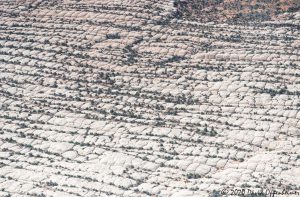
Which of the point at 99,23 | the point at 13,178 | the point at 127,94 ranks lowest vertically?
the point at 13,178

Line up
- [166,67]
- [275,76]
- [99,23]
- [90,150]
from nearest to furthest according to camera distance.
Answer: [90,150] < [275,76] < [166,67] < [99,23]

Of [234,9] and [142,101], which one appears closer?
[142,101]

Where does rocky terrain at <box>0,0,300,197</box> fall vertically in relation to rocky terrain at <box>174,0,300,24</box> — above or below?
below

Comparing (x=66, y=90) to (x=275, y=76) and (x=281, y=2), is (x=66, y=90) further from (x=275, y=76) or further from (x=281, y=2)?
(x=281, y=2)

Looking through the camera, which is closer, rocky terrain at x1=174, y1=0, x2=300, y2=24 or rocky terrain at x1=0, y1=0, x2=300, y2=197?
rocky terrain at x1=0, y1=0, x2=300, y2=197

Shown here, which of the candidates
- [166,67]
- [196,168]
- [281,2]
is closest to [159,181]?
[196,168]

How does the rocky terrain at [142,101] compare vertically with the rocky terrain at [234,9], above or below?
below

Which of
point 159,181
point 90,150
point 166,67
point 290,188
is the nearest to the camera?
point 290,188

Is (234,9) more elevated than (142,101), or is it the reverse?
(234,9)
